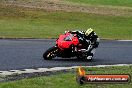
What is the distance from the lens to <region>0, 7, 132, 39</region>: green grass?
3409 cm

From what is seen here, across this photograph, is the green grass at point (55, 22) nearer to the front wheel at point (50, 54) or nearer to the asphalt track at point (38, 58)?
the asphalt track at point (38, 58)

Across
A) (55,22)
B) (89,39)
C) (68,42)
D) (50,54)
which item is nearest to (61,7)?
(55,22)

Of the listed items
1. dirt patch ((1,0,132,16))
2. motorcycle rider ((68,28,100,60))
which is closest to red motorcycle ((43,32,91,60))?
motorcycle rider ((68,28,100,60))

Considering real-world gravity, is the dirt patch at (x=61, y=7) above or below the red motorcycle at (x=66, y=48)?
below

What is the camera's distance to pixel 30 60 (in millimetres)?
17625

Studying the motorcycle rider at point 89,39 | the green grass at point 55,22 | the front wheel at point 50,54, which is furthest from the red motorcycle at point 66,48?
the green grass at point 55,22

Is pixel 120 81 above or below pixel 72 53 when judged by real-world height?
above

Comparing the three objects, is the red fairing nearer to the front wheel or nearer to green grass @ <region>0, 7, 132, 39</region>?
the front wheel

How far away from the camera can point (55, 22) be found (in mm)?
41906

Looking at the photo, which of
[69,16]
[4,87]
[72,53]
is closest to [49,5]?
[69,16]

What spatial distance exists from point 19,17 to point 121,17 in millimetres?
11239

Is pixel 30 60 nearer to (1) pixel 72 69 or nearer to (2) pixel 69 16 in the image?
(1) pixel 72 69

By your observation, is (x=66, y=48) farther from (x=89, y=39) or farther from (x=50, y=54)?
(x=89, y=39)

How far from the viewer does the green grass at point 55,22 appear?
3409 centimetres
